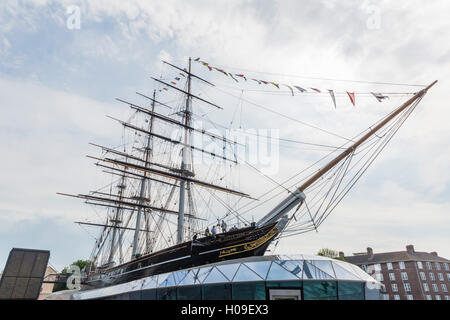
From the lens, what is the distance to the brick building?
46.8 meters

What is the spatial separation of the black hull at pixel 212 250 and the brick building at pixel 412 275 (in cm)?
4360

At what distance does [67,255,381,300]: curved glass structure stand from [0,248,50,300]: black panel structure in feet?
34.2

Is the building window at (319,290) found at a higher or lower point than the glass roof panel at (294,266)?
lower

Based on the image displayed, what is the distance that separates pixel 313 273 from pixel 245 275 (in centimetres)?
305

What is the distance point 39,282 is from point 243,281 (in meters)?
15.6

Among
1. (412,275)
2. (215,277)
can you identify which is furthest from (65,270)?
(412,275)

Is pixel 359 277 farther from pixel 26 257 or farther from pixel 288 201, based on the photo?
pixel 26 257

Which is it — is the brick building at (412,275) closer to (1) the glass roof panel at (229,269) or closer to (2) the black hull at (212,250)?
(2) the black hull at (212,250)

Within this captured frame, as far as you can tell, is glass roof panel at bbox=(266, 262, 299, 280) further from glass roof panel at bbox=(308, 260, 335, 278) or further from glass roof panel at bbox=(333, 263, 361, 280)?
glass roof panel at bbox=(333, 263, 361, 280)

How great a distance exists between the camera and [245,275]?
1253 cm

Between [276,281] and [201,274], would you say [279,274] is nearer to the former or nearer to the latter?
[276,281]

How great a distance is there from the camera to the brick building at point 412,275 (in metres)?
46.8

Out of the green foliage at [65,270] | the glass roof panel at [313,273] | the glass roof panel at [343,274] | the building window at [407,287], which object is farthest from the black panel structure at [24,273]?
the building window at [407,287]

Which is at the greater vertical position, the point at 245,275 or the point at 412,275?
the point at 412,275
